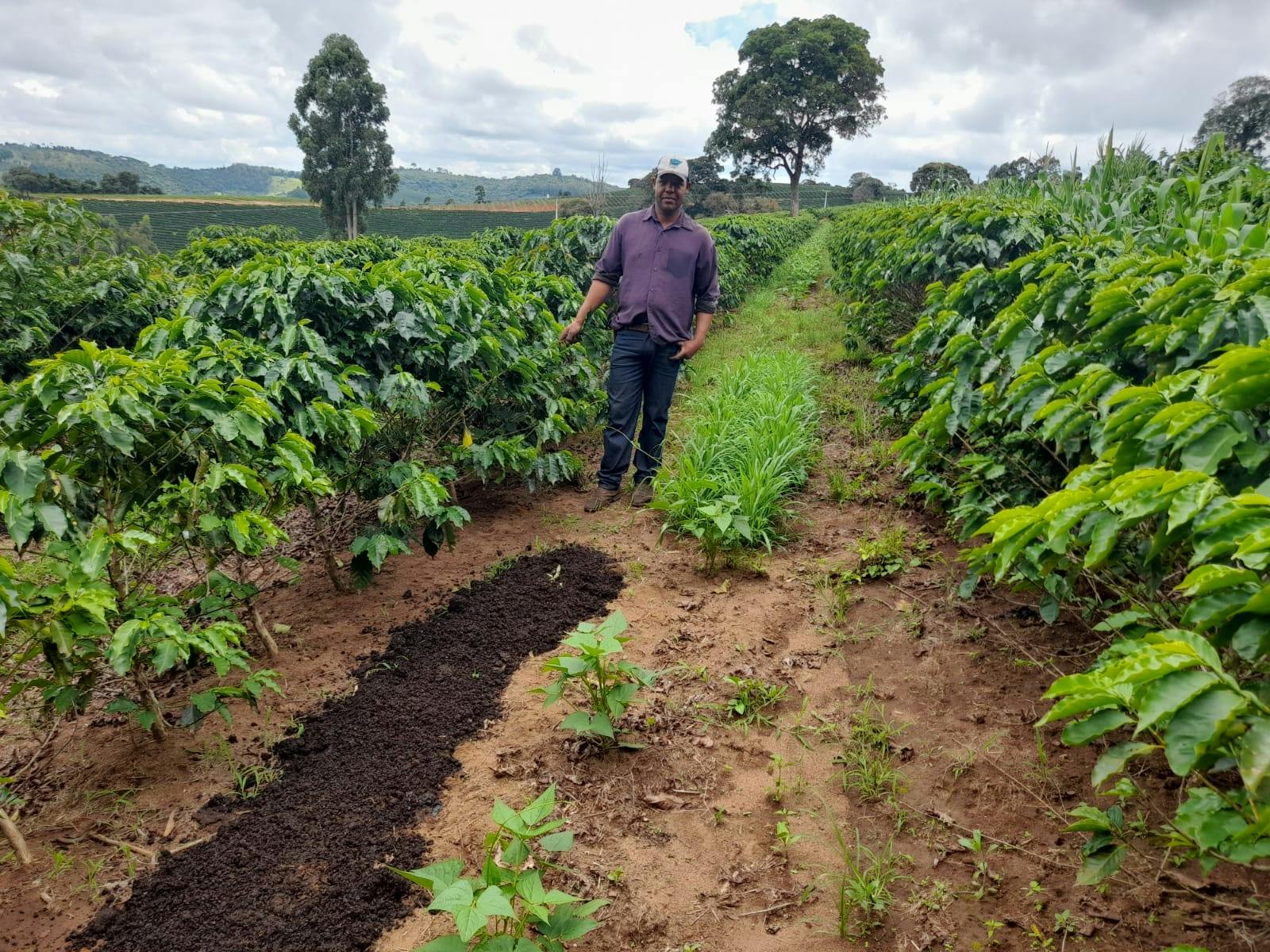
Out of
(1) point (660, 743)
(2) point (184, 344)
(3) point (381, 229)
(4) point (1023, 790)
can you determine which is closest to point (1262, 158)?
(4) point (1023, 790)

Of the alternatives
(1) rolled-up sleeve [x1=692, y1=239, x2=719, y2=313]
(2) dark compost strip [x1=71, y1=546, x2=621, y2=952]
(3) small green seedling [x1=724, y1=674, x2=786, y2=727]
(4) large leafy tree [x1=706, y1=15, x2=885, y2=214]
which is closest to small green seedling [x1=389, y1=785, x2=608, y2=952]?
(2) dark compost strip [x1=71, y1=546, x2=621, y2=952]

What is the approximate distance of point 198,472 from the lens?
2.28 meters

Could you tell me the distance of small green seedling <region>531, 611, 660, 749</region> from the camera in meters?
2.35

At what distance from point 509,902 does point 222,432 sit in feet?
5.25

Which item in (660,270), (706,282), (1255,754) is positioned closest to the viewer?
(1255,754)

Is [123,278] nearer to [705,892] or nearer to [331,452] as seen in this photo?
[331,452]

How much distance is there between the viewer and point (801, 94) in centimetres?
5028

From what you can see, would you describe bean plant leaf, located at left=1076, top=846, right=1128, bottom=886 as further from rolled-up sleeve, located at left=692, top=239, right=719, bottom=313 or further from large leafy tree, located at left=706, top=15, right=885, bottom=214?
large leafy tree, located at left=706, top=15, right=885, bottom=214

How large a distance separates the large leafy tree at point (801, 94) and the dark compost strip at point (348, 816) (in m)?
50.9

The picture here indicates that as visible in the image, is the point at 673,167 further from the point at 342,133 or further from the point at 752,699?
the point at 342,133

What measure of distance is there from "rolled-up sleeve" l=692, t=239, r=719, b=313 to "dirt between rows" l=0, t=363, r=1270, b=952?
79.1 inches

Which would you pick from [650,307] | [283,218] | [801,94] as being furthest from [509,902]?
[801,94]

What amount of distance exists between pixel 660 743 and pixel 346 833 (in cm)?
104

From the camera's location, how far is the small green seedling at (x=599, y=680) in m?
2.35
